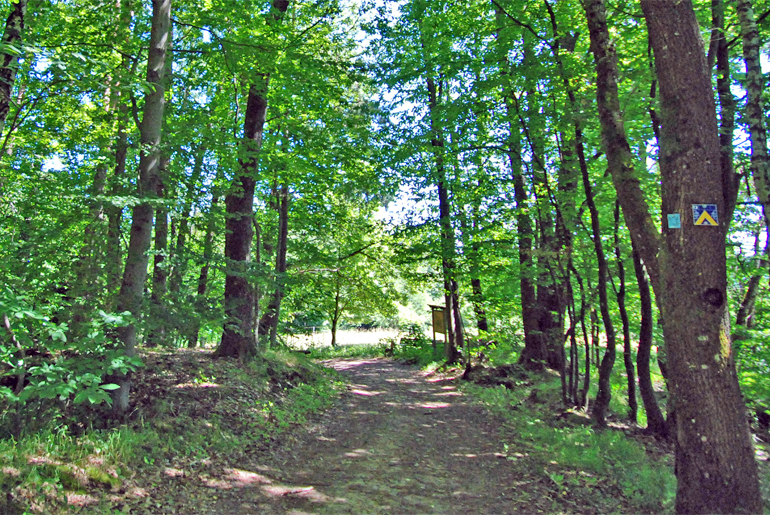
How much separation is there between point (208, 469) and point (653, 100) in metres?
6.98

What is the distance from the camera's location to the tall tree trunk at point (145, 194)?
5422 millimetres

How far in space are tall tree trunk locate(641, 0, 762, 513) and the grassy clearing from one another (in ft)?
15.4

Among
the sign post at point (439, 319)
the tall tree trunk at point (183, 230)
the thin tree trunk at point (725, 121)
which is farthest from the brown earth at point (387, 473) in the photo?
the sign post at point (439, 319)

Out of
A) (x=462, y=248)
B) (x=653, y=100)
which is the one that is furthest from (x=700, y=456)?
(x=462, y=248)

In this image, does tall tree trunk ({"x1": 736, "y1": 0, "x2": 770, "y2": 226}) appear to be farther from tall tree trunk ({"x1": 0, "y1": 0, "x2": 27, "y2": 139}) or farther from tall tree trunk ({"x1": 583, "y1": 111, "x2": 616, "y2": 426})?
tall tree trunk ({"x1": 0, "y1": 0, "x2": 27, "y2": 139})

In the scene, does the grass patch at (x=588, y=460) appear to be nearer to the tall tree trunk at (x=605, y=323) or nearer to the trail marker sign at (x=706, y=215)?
the tall tree trunk at (x=605, y=323)

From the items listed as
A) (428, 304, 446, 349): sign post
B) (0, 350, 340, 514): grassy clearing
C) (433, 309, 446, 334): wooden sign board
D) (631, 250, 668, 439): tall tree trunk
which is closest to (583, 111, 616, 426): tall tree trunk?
(631, 250, 668, 439): tall tree trunk

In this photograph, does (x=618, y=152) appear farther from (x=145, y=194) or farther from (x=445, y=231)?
(x=445, y=231)

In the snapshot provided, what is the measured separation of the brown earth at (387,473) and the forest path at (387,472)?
1 cm

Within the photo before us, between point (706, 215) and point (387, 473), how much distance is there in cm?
419

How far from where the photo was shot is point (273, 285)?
759 cm

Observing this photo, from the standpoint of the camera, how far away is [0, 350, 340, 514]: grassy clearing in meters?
3.86

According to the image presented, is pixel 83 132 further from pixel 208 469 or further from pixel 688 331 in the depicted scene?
pixel 688 331

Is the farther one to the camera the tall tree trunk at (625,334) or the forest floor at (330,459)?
the tall tree trunk at (625,334)
